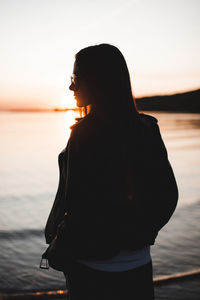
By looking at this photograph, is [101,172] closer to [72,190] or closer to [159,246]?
[72,190]

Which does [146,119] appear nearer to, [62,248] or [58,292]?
[62,248]

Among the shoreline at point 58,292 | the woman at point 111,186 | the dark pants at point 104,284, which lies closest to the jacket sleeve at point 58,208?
the woman at point 111,186

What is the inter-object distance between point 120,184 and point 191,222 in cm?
640

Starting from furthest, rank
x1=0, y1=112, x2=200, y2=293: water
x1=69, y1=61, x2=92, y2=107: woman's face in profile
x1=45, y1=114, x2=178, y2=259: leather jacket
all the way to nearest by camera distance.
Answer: x1=0, y1=112, x2=200, y2=293: water, x1=69, y1=61, x2=92, y2=107: woman's face in profile, x1=45, y1=114, x2=178, y2=259: leather jacket

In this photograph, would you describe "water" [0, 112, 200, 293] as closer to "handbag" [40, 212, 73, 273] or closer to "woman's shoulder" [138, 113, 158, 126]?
"woman's shoulder" [138, 113, 158, 126]

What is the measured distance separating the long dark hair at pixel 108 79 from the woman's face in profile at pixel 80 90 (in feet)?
0.08

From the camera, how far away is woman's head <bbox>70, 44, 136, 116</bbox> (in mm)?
1447

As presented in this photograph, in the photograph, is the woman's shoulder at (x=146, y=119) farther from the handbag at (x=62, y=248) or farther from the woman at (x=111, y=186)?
the handbag at (x=62, y=248)

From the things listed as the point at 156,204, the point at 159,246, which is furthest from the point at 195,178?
the point at 156,204

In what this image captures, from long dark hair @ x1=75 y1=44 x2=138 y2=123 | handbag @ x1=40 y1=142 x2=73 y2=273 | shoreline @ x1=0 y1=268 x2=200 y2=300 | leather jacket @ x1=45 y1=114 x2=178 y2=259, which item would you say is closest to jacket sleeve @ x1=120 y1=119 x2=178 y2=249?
leather jacket @ x1=45 y1=114 x2=178 y2=259

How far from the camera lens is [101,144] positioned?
53.4 inches

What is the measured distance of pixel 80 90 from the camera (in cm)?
152

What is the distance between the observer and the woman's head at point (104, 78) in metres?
1.45

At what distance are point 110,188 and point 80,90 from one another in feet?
1.68
